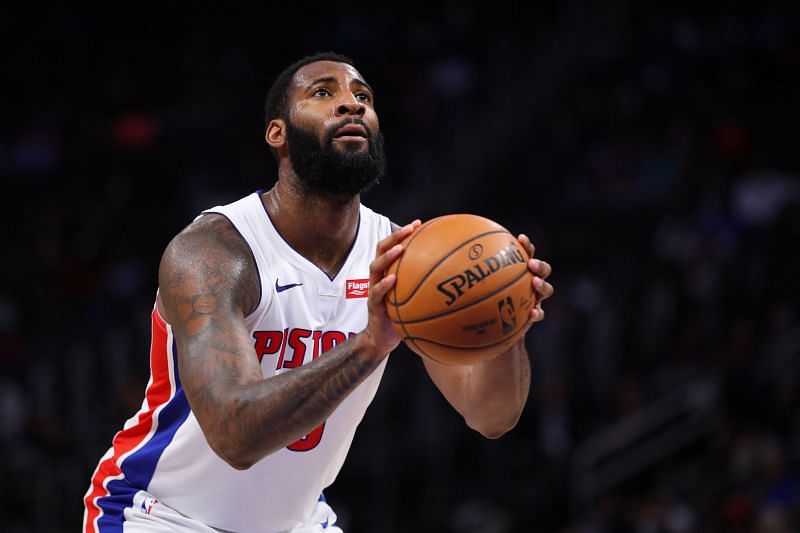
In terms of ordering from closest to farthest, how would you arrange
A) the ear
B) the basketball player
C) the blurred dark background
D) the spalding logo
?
the spalding logo, the basketball player, the ear, the blurred dark background

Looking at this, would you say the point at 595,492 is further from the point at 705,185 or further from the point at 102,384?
the point at 102,384

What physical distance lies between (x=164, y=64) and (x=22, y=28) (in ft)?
7.66

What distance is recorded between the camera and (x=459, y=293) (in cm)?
363

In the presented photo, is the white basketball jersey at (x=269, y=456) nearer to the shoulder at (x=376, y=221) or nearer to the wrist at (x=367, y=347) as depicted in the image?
the shoulder at (x=376, y=221)

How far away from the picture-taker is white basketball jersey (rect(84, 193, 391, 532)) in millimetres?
4395

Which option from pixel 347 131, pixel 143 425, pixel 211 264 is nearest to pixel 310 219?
pixel 347 131

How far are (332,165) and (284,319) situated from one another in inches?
24.7

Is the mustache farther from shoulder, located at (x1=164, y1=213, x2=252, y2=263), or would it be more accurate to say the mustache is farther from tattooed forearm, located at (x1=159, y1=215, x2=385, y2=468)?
tattooed forearm, located at (x1=159, y1=215, x2=385, y2=468)

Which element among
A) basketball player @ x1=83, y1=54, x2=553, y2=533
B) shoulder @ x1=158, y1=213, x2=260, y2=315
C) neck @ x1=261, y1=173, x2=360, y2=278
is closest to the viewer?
shoulder @ x1=158, y1=213, x2=260, y2=315

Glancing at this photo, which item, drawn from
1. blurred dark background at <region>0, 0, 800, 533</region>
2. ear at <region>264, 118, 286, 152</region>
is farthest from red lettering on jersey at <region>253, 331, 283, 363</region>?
blurred dark background at <region>0, 0, 800, 533</region>

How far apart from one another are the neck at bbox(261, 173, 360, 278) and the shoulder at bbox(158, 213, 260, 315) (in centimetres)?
28

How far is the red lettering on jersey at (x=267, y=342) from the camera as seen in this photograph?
14.2ft

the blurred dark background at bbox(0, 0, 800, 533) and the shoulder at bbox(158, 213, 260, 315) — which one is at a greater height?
the shoulder at bbox(158, 213, 260, 315)

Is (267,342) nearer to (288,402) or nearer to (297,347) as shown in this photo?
(297,347)
